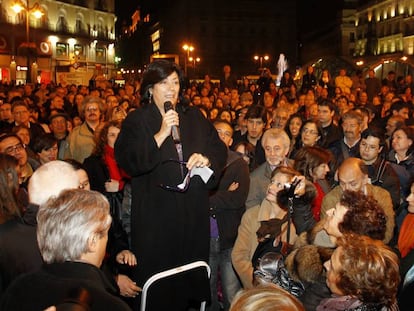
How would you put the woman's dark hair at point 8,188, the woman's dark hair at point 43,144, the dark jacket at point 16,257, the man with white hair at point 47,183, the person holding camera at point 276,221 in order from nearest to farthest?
the dark jacket at point 16,257 → the man with white hair at point 47,183 → the woman's dark hair at point 8,188 → the person holding camera at point 276,221 → the woman's dark hair at point 43,144

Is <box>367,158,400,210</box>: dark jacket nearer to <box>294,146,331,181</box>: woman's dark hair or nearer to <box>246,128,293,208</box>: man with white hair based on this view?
<box>294,146,331,181</box>: woman's dark hair

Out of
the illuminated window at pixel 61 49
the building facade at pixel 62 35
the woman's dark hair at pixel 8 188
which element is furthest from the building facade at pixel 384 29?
the woman's dark hair at pixel 8 188

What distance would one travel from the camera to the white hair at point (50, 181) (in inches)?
130

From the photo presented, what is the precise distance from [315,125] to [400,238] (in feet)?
9.12

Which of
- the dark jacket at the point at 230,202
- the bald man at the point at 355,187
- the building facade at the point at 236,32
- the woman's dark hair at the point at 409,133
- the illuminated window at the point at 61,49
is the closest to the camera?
the bald man at the point at 355,187

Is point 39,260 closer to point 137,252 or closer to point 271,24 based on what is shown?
point 137,252

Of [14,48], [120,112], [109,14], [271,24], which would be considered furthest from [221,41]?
[120,112]

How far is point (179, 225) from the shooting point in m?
3.70

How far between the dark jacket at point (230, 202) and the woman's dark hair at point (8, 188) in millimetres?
1817

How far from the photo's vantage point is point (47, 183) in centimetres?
336

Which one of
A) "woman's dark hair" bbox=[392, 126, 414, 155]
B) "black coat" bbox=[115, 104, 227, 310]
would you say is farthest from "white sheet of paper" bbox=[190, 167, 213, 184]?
"woman's dark hair" bbox=[392, 126, 414, 155]

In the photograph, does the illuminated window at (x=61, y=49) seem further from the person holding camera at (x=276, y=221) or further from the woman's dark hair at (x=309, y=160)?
the person holding camera at (x=276, y=221)

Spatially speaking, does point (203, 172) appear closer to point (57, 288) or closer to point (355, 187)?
point (57, 288)

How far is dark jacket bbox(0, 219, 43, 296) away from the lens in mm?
3016
